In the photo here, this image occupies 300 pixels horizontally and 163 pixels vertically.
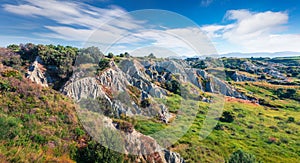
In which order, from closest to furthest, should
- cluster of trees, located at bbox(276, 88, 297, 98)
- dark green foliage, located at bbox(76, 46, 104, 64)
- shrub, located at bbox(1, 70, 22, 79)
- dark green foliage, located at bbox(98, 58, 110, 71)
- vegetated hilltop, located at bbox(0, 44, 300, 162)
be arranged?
vegetated hilltop, located at bbox(0, 44, 300, 162)
shrub, located at bbox(1, 70, 22, 79)
dark green foliage, located at bbox(98, 58, 110, 71)
dark green foliage, located at bbox(76, 46, 104, 64)
cluster of trees, located at bbox(276, 88, 297, 98)

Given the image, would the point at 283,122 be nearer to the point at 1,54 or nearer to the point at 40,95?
the point at 40,95

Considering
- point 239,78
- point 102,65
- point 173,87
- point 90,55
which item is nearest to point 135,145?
point 102,65

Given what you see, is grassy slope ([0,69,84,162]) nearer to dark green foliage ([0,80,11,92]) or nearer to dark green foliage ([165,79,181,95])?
dark green foliage ([0,80,11,92])

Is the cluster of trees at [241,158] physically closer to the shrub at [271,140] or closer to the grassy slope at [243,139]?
the grassy slope at [243,139]

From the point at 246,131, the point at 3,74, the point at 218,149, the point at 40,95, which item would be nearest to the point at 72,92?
the point at 40,95

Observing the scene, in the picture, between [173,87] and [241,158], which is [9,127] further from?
[173,87]

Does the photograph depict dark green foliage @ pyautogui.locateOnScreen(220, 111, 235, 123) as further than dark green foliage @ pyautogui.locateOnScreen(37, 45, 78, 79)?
Yes

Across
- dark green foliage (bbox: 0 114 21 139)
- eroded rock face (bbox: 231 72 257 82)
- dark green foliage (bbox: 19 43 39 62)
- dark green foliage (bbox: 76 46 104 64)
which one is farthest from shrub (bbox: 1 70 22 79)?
eroded rock face (bbox: 231 72 257 82)
